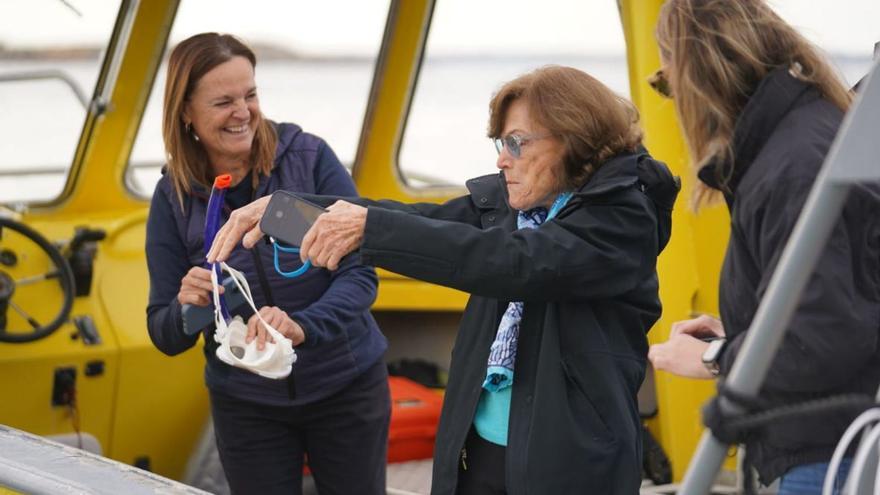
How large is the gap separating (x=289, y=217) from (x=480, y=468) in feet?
2.08

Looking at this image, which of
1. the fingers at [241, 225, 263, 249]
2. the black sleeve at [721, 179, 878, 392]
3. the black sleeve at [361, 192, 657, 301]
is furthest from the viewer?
the fingers at [241, 225, 263, 249]

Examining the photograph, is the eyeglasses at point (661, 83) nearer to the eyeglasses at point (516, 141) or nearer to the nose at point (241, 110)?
the eyeglasses at point (516, 141)

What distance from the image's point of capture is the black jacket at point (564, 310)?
2.69 metres

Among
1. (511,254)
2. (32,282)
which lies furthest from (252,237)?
(32,282)

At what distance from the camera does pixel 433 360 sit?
612 centimetres

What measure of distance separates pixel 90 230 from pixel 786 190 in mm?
3564

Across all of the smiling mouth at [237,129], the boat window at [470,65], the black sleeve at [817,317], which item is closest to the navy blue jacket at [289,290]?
the smiling mouth at [237,129]

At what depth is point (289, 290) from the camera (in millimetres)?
3592

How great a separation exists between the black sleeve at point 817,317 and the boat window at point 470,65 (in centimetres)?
347

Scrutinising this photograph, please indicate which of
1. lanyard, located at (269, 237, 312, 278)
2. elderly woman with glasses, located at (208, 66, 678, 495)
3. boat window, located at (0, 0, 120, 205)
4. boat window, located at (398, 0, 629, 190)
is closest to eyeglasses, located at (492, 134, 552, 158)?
elderly woman with glasses, located at (208, 66, 678, 495)

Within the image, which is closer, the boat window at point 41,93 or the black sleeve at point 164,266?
the black sleeve at point 164,266

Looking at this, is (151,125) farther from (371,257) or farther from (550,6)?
(371,257)

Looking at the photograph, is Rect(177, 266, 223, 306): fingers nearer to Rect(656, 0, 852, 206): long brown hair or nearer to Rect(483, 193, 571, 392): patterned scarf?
Rect(483, 193, 571, 392): patterned scarf

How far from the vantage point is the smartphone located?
2.87 metres
